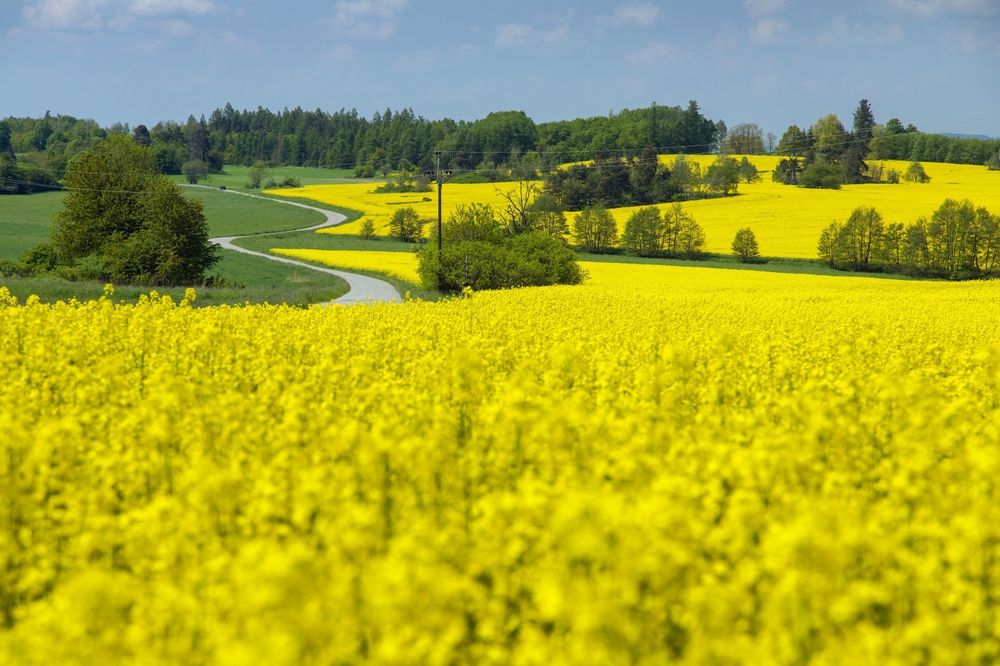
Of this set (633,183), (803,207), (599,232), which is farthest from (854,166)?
(599,232)

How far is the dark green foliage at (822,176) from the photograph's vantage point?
91.7 m

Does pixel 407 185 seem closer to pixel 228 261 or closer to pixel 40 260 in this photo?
pixel 228 261

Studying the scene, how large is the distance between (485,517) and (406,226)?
241 feet

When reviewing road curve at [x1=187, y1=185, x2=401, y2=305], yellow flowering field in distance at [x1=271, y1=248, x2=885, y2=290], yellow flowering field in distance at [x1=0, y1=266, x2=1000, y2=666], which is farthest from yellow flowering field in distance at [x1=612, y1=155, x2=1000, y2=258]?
yellow flowering field in distance at [x1=0, y1=266, x2=1000, y2=666]

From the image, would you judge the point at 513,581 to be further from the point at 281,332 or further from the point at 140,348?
the point at 281,332

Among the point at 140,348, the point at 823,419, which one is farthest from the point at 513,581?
the point at 140,348

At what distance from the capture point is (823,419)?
5.93 m

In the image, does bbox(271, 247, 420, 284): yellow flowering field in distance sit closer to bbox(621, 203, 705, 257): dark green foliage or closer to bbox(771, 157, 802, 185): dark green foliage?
bbox(621, 203, 705, 257): dark green foliage

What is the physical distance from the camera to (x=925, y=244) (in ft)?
180

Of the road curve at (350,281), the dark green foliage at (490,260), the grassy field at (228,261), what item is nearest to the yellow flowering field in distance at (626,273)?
the road curve at (350,281)

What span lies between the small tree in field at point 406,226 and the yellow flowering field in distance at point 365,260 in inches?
517

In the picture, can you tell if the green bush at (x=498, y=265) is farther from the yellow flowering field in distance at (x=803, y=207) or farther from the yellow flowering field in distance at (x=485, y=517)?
the yellow flowering field in distance at (x=485, y=517)

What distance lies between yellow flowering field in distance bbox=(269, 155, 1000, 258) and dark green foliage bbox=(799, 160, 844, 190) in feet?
6.35

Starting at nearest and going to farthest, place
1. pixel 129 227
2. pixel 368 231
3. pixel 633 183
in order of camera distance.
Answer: pixel 129 227 < pixel 368 231 < pixel 633 183
